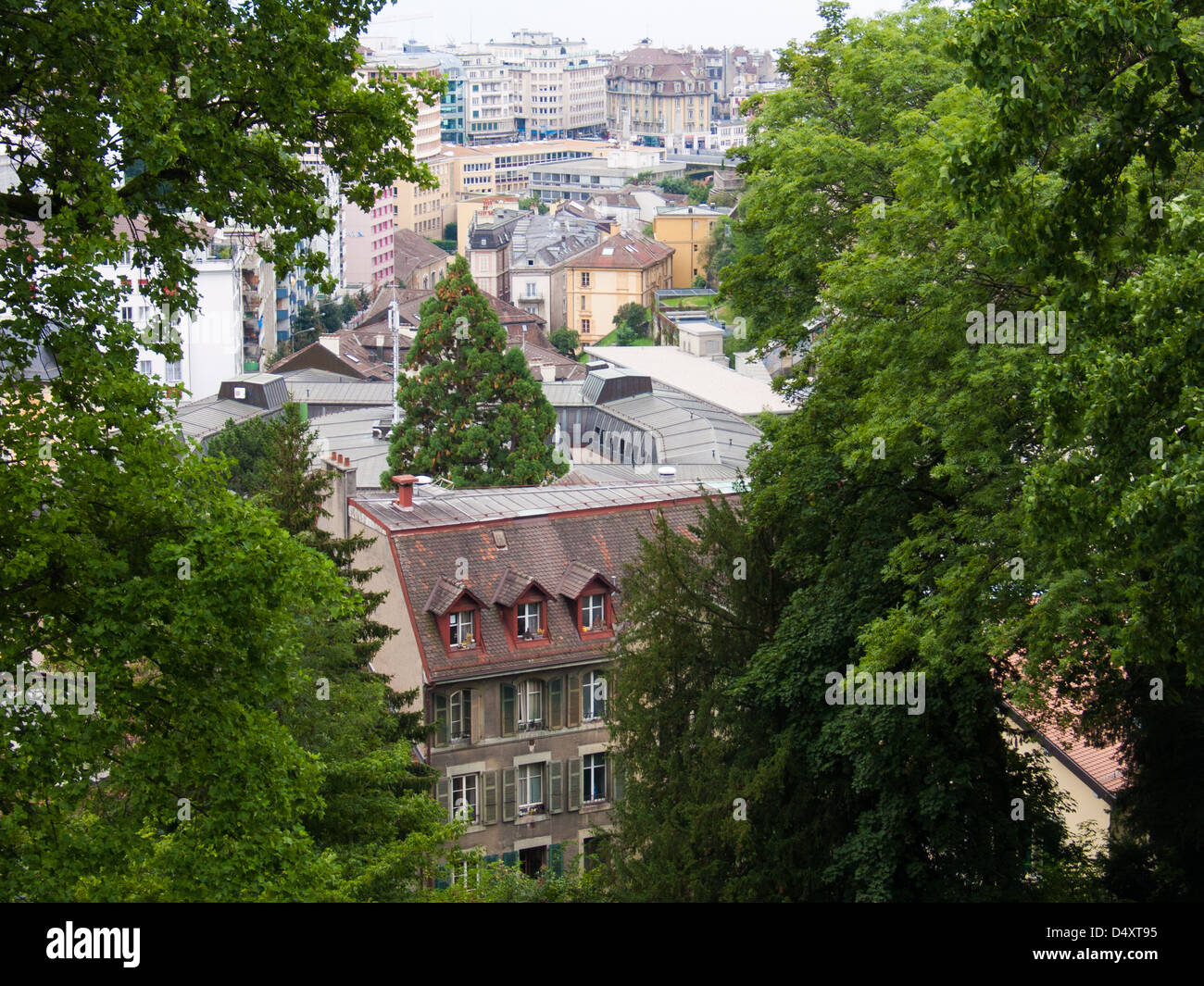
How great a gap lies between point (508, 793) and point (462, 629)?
14.1ft

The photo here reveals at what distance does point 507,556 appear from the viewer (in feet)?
130

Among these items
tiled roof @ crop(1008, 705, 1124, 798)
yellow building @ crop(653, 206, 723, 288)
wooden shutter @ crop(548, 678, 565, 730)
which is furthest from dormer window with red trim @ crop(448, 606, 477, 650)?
yellow building @ crop(653, 206, 723, 288)

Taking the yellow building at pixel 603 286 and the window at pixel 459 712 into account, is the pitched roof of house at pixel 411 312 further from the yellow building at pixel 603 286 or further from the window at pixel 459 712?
the window at pixel 459 712

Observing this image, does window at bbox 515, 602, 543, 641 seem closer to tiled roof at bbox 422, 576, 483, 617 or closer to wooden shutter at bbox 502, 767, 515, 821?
tiled roof at bbox 422, 576, 483, 617

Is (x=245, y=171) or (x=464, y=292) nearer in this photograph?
(x=245, y=171)

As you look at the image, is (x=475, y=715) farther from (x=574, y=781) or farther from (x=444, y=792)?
(x=574, y=781)

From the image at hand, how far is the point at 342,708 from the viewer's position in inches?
969

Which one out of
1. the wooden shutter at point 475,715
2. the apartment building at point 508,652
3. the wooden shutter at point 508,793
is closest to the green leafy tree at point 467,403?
the apartment building at point 508,652

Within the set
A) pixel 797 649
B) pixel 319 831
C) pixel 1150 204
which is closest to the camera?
pixel 1150 204

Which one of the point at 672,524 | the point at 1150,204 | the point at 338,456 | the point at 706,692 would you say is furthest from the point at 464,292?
the point at 1150,204

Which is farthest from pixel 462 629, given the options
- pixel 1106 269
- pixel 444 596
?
pixel 1106 269

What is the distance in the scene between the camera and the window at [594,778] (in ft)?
130
